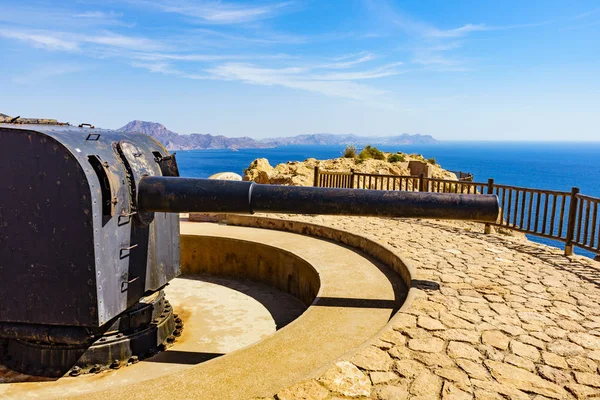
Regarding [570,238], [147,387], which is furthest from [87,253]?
[570,238]

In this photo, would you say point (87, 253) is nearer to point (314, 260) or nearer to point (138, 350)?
point (138, 350)

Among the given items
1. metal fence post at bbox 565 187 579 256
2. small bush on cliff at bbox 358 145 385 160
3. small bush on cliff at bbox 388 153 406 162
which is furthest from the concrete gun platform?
small bush on cliff at bbox 388 153 406 162

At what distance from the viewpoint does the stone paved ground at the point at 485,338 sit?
12.3 feet

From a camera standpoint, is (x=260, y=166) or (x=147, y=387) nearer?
(x=147, y=387)

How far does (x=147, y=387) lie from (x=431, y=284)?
4174 millimetres

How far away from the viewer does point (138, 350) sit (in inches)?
232

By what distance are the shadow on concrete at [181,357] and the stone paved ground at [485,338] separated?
2.74 meters

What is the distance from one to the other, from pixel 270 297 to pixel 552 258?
5327 millimetres

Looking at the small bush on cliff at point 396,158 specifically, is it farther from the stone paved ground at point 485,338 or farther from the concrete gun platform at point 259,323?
the stone paved ground at point 485,338

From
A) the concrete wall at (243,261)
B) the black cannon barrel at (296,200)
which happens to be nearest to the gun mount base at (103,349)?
the black cannon barrel at (296,200)

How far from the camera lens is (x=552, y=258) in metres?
8.31

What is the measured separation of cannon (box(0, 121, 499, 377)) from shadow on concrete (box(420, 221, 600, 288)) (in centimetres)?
299

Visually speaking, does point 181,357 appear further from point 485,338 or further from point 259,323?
point 485,338

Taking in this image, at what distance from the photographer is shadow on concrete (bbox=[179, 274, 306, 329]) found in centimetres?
817
